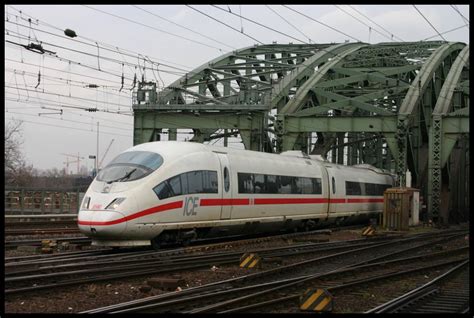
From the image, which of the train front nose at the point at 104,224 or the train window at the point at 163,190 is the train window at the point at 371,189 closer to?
the train window at the point at 163,190

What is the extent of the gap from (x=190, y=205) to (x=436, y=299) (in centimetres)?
838

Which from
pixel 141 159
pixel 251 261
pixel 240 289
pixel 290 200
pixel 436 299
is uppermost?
pixel 141 159

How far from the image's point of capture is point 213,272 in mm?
13359

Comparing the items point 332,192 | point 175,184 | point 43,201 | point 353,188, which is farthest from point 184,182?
point 43,201

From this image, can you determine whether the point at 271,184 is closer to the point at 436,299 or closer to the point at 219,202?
the point at 219,202

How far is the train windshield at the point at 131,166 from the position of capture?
652 inches

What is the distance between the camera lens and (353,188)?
31141 mm

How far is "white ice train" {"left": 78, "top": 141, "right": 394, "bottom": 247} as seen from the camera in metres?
15.9

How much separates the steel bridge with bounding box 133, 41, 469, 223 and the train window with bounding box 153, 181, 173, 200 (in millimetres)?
17268

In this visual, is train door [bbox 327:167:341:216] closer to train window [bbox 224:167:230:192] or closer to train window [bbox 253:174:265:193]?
train window [bbox 253:174:265:193]

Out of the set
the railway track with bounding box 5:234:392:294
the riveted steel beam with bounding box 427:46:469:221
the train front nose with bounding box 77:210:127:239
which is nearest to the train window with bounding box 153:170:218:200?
the train front nose with bounding box 77:210:127:239

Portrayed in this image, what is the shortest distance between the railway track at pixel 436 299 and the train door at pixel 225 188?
7695mm

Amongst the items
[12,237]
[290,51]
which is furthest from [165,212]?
[290,51]

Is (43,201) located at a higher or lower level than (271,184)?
lower
